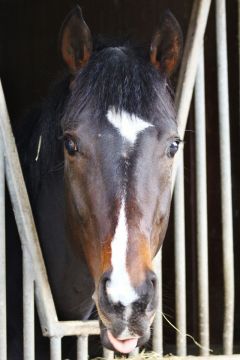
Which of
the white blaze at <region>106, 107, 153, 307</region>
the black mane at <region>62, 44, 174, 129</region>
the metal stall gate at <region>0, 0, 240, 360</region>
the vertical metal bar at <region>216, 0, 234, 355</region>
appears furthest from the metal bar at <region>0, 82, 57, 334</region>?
the vertical metal bar at <region>216, 0, 234, 355</region>

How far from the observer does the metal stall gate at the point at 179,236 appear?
2.94 meters

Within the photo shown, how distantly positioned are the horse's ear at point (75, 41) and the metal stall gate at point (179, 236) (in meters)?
0.34

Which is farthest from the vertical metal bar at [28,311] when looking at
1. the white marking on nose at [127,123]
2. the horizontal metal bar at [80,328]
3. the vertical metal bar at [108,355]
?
the white marking on nose at [127,123]

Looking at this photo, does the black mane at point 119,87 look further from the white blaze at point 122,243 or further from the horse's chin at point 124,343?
the horse's chin at point 124,343

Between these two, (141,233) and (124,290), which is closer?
(124,290)

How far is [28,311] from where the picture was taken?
115 inches

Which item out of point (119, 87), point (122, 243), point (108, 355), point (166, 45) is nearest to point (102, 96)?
point (119, 87)

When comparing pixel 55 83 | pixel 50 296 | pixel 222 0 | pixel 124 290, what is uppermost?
pixel 222 0

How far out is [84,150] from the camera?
2629mm

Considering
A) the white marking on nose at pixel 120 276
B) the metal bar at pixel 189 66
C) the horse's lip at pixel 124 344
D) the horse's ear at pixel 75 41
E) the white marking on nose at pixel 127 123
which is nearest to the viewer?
the white marking on nose at pixel 120 276

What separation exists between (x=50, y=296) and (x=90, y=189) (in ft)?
2.11

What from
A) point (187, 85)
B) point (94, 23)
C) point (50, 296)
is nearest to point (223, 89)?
point (187, 85)

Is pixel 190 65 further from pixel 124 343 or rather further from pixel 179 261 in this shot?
pixel 124 343

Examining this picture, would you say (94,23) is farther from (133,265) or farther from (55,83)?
(133,265)
